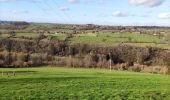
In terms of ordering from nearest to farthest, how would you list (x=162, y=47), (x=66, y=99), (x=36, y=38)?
(x=66, y=99) < (x=162, y=47) < (x=36, y=38)

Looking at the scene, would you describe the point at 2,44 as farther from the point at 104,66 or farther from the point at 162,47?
the point at 162,47

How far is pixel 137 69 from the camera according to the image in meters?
69.1

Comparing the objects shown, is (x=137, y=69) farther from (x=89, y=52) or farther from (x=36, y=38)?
(x=36, y=38)

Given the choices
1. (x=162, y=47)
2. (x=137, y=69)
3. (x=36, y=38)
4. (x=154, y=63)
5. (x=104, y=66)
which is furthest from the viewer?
(x=36, y=38)

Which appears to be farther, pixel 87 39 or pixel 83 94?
pixel 87 39

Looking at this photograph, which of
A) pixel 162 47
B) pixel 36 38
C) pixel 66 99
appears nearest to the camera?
pixel 66 99

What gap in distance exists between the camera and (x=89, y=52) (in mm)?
89625

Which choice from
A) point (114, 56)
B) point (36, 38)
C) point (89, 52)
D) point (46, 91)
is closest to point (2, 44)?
point (36, 38)

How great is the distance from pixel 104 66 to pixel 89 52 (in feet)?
49.8

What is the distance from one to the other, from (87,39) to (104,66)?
28.5 meters

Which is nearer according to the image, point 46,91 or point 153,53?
point 46,91

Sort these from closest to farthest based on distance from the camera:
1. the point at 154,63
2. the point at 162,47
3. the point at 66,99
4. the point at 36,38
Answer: the point at 66,99, the point at 154,63, the point at 162,47, the point at 36,38

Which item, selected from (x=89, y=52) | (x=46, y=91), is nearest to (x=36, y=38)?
(x=89, y=52)

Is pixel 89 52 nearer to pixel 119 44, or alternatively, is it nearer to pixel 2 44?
pixel 119 44
